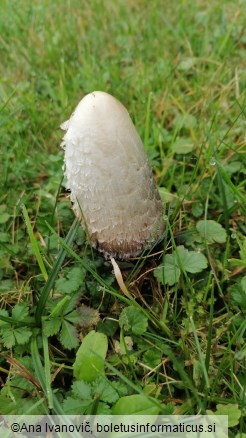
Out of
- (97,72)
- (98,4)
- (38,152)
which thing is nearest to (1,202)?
(38,152)

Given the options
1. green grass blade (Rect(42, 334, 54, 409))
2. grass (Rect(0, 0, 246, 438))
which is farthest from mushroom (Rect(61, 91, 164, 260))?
green grass blade (Rect(42, 334, 54, 409))

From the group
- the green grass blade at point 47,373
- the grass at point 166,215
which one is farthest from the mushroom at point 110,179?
the green grass blade at point 47,373

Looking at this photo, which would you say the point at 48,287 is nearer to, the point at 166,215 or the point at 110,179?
the point at 110,179

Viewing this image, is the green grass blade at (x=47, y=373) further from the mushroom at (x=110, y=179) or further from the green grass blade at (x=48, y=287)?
the mushroom at (x=110, y=179)

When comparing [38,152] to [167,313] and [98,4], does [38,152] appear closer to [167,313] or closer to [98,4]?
[167,313]

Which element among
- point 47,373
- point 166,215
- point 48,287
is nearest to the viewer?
point 47,373

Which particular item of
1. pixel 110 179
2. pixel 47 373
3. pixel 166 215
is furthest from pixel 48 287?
pixel 166 215
